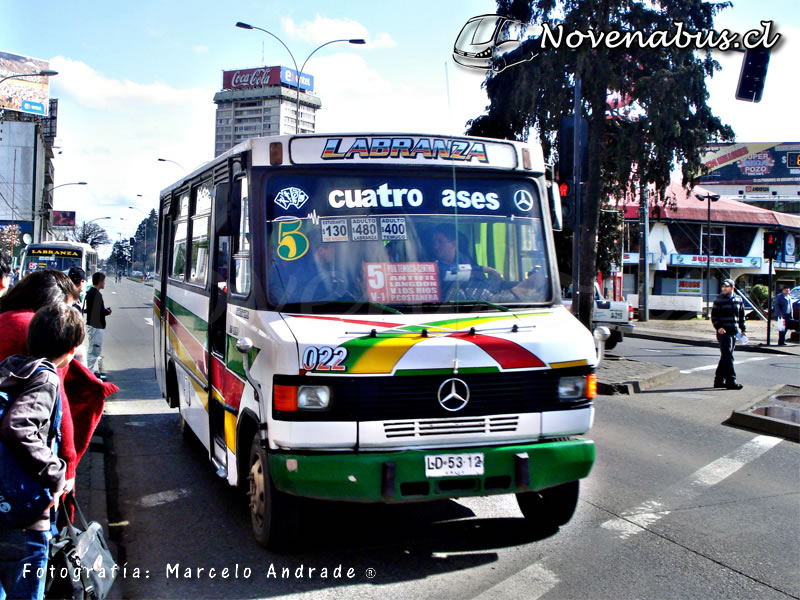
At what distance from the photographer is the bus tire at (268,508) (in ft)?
15.5

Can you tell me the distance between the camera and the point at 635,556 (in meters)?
4.93

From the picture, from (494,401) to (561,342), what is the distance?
59cm

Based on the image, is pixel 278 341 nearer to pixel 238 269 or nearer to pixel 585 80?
pixel 238 269

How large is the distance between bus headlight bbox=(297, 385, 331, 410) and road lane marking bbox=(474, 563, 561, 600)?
1.37 metres

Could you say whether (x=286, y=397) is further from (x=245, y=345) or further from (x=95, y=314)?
(x=95, y=314)

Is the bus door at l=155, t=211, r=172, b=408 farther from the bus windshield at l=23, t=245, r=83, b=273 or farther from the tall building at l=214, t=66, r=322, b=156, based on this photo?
the tall building at l=214, t=66, r=322, b=156

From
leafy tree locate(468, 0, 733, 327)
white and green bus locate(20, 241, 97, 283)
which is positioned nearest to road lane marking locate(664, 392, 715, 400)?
leafy tree locate(468, 0, 733, 327)

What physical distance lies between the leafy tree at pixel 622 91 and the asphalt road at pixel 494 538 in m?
12.0

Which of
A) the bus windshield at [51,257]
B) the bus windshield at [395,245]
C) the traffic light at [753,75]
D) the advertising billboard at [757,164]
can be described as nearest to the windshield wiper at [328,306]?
the bus windshield at [395,245]

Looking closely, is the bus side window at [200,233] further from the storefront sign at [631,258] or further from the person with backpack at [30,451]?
the storefront sign at [631,258]

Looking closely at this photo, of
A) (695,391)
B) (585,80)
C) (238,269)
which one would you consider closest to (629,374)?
(695,391)

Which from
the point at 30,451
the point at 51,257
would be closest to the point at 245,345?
the point at 30,451

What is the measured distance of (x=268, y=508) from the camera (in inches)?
187

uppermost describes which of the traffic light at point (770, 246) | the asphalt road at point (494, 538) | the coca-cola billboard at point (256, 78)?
the coca-cola billboard at point (256, 78)
